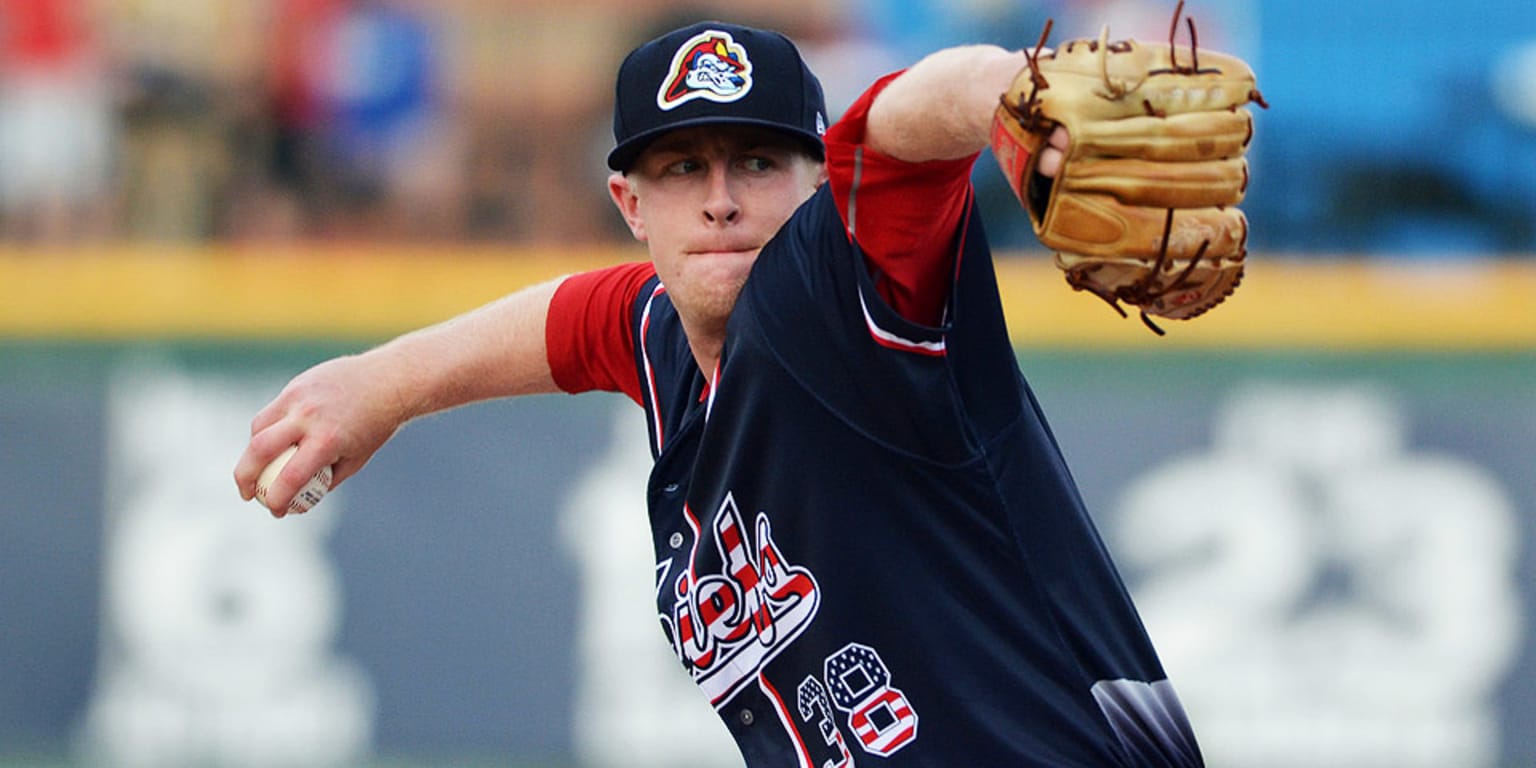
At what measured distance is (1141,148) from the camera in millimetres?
2023

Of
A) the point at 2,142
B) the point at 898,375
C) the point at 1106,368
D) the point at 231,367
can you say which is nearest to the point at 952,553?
the point at 898,375

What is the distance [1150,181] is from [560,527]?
510 centimetres

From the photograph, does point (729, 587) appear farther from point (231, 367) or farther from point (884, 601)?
point (231, 367)

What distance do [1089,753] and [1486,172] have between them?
5.11 m

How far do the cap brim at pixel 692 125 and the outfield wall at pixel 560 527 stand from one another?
162 inches

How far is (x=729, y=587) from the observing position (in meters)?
2.80

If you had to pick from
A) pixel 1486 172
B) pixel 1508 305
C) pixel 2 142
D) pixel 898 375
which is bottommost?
pixel 898 375

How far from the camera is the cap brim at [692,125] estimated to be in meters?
2.61

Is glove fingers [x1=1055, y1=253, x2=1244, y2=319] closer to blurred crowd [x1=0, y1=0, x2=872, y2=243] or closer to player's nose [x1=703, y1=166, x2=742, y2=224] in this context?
player's nose [x1=703, y1=166, x2=742, y2=224]

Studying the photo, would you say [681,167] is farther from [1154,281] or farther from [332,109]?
[332,109]

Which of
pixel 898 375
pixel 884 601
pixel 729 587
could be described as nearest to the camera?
pixel 898 375

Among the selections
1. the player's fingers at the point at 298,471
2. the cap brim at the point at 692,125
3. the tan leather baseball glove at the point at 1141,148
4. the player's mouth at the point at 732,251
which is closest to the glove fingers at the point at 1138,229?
the tan leather baseball glove at the point at 1141,148

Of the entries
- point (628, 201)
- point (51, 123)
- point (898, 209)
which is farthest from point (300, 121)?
point (898, 209)

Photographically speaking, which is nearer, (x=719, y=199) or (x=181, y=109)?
(x=719, y=199)
